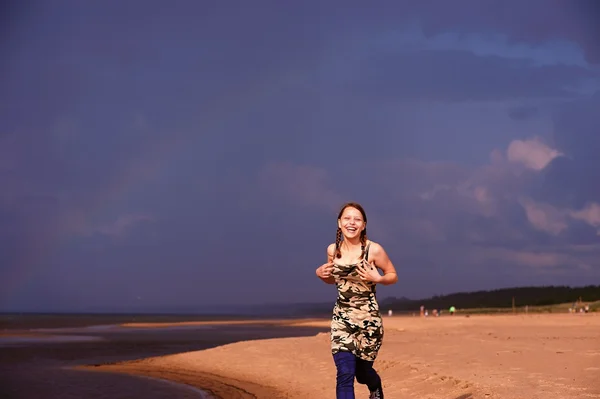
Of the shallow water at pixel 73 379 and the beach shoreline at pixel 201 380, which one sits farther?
the shallow water at pixel 73 379

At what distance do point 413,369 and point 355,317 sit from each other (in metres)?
7.31

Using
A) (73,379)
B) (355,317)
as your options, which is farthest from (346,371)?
(73,379)

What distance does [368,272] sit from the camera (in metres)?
7.45

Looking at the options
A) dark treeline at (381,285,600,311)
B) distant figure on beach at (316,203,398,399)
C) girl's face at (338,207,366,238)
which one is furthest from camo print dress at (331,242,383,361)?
dark treeline at (381,285,600,311)

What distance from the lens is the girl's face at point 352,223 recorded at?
25.3 feet

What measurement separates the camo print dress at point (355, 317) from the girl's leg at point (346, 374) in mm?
65

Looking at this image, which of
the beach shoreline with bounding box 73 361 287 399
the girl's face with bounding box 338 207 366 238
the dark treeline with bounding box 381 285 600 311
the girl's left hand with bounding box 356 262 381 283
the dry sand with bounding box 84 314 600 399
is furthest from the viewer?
the dark treeline with bounding box 381 285 600 311

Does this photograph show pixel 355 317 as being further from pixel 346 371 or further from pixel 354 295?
pixel 346 371

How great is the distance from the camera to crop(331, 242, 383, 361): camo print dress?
24.9 ft

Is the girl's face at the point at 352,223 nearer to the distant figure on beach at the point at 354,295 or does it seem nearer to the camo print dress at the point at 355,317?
the distant figure on beach at the point at 354,295

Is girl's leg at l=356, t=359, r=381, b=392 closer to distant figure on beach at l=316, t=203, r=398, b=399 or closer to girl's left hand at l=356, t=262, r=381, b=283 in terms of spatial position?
distant figure on beach at l=316, t=203, r=398, b=399

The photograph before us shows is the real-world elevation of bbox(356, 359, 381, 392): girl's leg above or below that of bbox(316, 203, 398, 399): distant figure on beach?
below

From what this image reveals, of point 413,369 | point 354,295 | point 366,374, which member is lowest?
point 413,369

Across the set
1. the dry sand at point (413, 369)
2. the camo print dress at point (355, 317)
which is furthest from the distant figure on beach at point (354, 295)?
the dry sand at point (413, 369)
